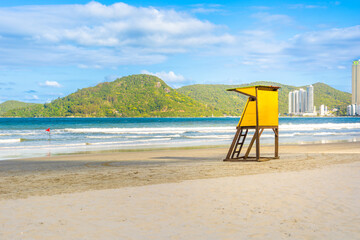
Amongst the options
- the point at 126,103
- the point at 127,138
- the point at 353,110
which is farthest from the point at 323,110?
the point at 127,138

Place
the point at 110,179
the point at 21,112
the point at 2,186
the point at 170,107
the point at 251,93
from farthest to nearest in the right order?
the point at 21,112 → the point at 170,107 → the point at 251,93 → the point at 110,179 → the point at 2,186

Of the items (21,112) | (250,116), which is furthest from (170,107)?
(250,116)

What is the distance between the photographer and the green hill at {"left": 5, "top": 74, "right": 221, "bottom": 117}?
472ft

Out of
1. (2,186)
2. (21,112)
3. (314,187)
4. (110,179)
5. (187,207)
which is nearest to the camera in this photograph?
(187,207)

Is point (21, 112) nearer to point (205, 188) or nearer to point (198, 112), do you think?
point (198, 112)

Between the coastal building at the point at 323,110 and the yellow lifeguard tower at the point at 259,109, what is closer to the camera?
the yellow lifeguard tower at the point at 259,109

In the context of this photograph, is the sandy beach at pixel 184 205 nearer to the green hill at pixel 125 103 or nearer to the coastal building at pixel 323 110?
the green hill at pixel 125 103

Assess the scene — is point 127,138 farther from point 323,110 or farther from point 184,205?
point 323,110

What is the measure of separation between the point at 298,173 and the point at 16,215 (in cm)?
698

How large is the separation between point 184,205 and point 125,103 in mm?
144548

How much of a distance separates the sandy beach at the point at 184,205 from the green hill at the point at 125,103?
133 metres

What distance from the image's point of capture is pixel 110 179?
358 inches

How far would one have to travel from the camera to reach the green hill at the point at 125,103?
14388cm

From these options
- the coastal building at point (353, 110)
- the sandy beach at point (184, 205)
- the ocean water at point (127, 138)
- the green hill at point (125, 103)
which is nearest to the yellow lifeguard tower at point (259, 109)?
the sandy beach at point (184, 205)
